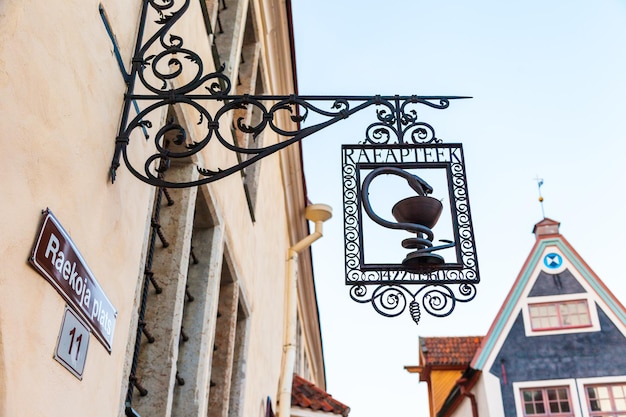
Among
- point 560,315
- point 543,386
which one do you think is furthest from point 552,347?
point 543,386

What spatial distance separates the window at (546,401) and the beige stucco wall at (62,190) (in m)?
15.5

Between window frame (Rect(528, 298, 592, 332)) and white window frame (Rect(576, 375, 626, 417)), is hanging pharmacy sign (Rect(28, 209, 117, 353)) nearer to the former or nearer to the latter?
white window frame (Rect(576, 375, 626, 417))

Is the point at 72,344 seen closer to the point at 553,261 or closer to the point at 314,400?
the point at 314,400

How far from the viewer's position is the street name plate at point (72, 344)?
2406 millimetres

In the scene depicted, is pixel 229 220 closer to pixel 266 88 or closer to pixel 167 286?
pixel 167 286

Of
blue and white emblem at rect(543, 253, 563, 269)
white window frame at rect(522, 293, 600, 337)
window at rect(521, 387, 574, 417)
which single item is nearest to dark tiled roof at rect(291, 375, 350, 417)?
window at rect(521, 387, 574, 417)

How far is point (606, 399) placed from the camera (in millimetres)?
16656

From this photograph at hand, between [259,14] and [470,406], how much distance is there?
14.1 metres

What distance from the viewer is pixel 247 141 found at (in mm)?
6836

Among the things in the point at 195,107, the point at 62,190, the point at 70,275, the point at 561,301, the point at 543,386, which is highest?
the point at 561,301

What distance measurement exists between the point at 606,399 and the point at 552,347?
1682 mm

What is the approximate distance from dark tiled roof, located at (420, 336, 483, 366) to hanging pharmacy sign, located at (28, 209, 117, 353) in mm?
18797

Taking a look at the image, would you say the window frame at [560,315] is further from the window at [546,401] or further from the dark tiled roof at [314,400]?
the dark tiled roof at [314,400]

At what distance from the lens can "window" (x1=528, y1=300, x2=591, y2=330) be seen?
17.7m
